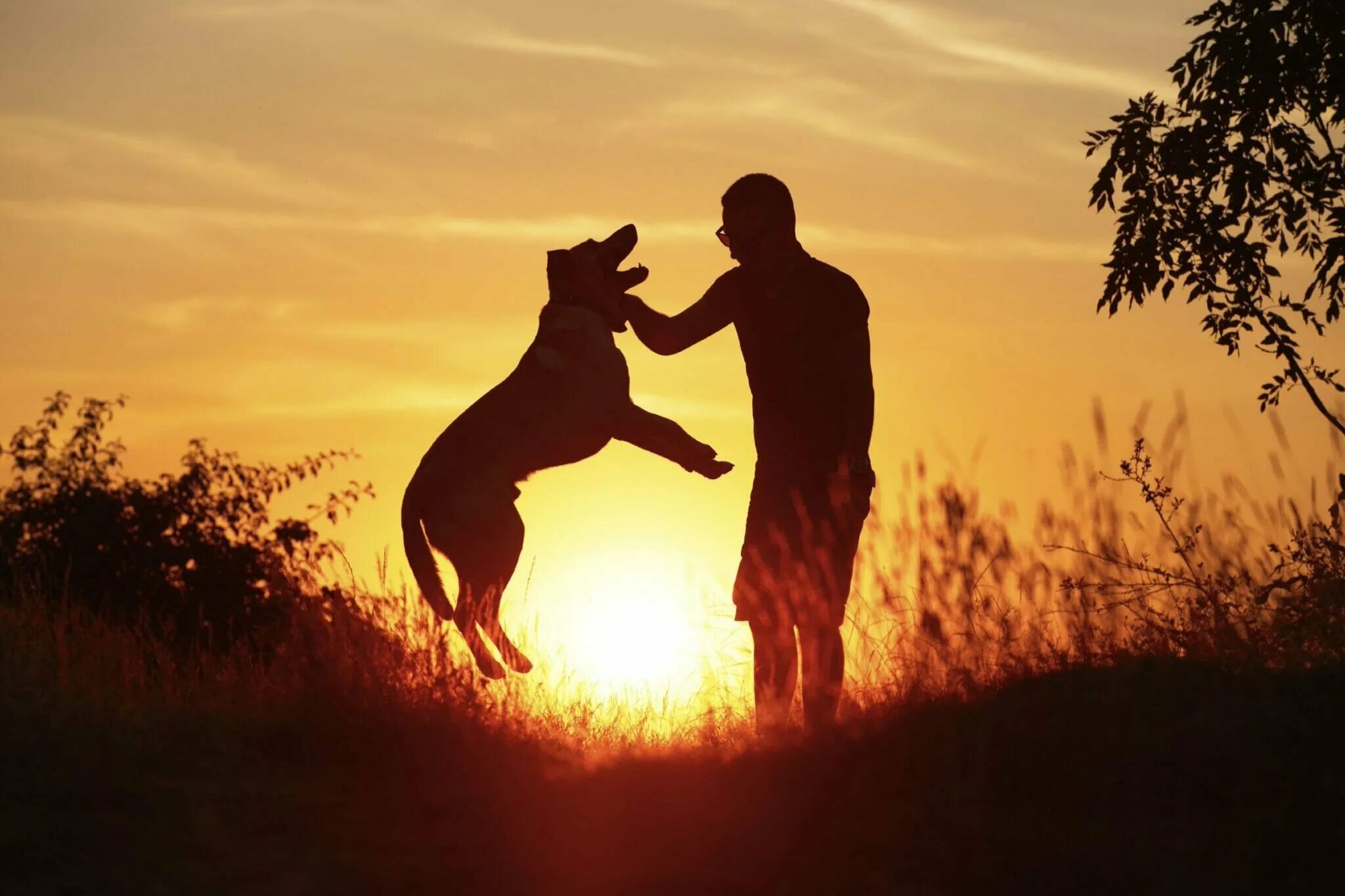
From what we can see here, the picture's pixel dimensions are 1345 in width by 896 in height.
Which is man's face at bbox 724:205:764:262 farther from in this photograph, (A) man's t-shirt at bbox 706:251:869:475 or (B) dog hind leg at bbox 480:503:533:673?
(B) dog hind leg at bbox 480:503:533:673

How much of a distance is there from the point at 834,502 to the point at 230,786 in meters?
2.60

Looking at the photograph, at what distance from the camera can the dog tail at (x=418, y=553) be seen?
7.28 m

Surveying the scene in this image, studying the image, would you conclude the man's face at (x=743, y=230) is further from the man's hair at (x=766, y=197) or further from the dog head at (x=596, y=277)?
the dog head at (x=596, y=277)

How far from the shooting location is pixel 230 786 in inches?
216

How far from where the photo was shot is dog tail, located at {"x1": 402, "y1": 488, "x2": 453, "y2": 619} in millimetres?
7281

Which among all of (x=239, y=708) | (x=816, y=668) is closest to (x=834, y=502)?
(x=816, y=668)

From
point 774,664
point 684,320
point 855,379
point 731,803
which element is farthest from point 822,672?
point 684,320

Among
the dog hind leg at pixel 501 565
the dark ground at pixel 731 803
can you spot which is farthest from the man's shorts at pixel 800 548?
the dog hind leg at pixel 501 565

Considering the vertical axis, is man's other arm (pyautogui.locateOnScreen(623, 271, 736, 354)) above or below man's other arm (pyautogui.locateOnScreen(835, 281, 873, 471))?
above

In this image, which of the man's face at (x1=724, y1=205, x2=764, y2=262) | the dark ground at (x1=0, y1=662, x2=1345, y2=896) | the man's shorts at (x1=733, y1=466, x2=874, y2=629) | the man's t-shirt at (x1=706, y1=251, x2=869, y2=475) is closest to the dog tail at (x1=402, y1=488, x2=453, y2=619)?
the dark ground at (x1=0, y1=662, x2=1345, y2=896)

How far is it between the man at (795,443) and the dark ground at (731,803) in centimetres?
71

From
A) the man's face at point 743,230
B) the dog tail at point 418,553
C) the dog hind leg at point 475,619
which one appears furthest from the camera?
the dog tail at point 418,553

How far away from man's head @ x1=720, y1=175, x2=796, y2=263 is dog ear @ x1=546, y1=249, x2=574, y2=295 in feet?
3.54

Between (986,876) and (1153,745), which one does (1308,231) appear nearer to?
(1153,745)
